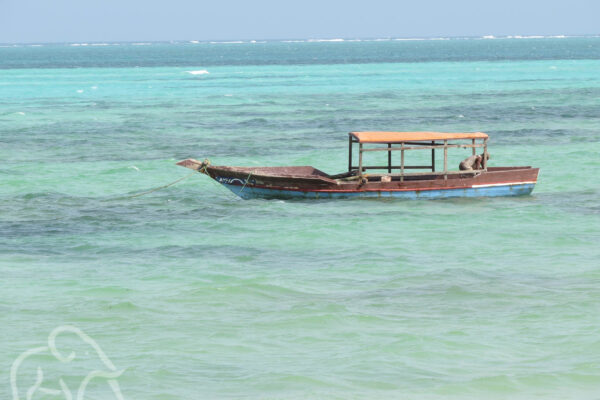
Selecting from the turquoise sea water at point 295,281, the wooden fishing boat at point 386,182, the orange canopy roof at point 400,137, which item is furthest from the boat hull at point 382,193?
the orange canopy roof at point 400,137

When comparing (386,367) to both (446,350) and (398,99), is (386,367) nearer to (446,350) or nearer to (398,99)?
(446,350)

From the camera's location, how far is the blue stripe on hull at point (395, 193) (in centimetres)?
2364

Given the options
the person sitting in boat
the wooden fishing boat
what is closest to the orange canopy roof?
the wooden fishing boat

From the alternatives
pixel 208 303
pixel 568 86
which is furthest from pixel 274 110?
pixel 208 303

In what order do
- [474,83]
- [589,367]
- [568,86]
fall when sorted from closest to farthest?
[589,367]
[568,86]
[474,83]

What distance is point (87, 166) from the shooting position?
32344 mm

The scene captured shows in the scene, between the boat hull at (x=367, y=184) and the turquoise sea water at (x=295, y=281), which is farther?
the boat hull at (x=367, y=184)

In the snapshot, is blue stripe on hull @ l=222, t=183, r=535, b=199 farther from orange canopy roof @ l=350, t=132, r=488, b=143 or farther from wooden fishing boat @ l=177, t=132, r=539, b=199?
orange canopy roof @ l=350, t=132, r=488, b=143

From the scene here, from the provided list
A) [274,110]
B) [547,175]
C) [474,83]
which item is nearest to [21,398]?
[547,175]

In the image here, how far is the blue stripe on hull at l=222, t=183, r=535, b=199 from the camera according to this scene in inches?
931

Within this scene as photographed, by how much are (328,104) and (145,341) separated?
45813 millimetres

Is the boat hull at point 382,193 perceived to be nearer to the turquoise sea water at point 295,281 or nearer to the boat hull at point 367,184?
the boat hull at point 367,184

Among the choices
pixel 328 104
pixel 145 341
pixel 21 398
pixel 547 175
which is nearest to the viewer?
pixel 21 398

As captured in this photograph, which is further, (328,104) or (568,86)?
(568,86)
